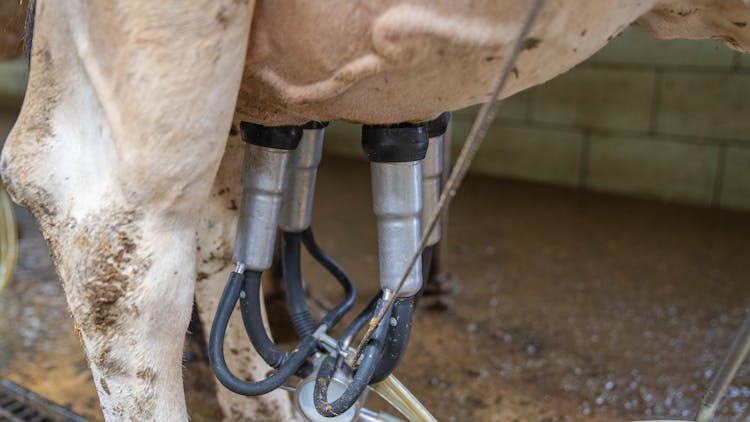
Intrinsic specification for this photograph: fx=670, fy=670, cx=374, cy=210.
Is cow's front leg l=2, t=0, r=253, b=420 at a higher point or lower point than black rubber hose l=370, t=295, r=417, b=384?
higher

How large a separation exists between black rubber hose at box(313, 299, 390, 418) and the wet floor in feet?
2.03

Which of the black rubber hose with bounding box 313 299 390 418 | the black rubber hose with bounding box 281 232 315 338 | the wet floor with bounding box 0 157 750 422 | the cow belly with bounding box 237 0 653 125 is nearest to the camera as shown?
the cow belly with bounding box 237 0 653 125

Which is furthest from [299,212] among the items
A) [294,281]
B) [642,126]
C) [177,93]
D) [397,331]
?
[642,126]

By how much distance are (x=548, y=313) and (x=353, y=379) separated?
3.86 ft

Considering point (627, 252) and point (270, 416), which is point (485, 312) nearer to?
point (627, 252)

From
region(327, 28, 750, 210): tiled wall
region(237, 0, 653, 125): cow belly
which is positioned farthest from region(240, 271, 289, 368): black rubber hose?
region(327, 28, 750, 210): tiled wall

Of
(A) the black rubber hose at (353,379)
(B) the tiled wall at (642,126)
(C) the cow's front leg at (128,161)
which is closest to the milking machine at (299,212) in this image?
(A) the black rubber hose at (353,379)

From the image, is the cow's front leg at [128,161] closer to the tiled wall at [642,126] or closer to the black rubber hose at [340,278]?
the black rubber hose at [340,278]

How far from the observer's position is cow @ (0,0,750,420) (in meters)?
0.58

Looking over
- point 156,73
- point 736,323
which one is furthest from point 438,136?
point 736,323

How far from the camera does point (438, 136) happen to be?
0.83 m

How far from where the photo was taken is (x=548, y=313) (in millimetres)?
1814

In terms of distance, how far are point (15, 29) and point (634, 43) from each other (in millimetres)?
2374

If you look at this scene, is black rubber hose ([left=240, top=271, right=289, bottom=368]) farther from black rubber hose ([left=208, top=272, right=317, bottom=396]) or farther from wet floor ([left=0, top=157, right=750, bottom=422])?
wet floor ([left=0, top=157, right=750, bottom=422])
